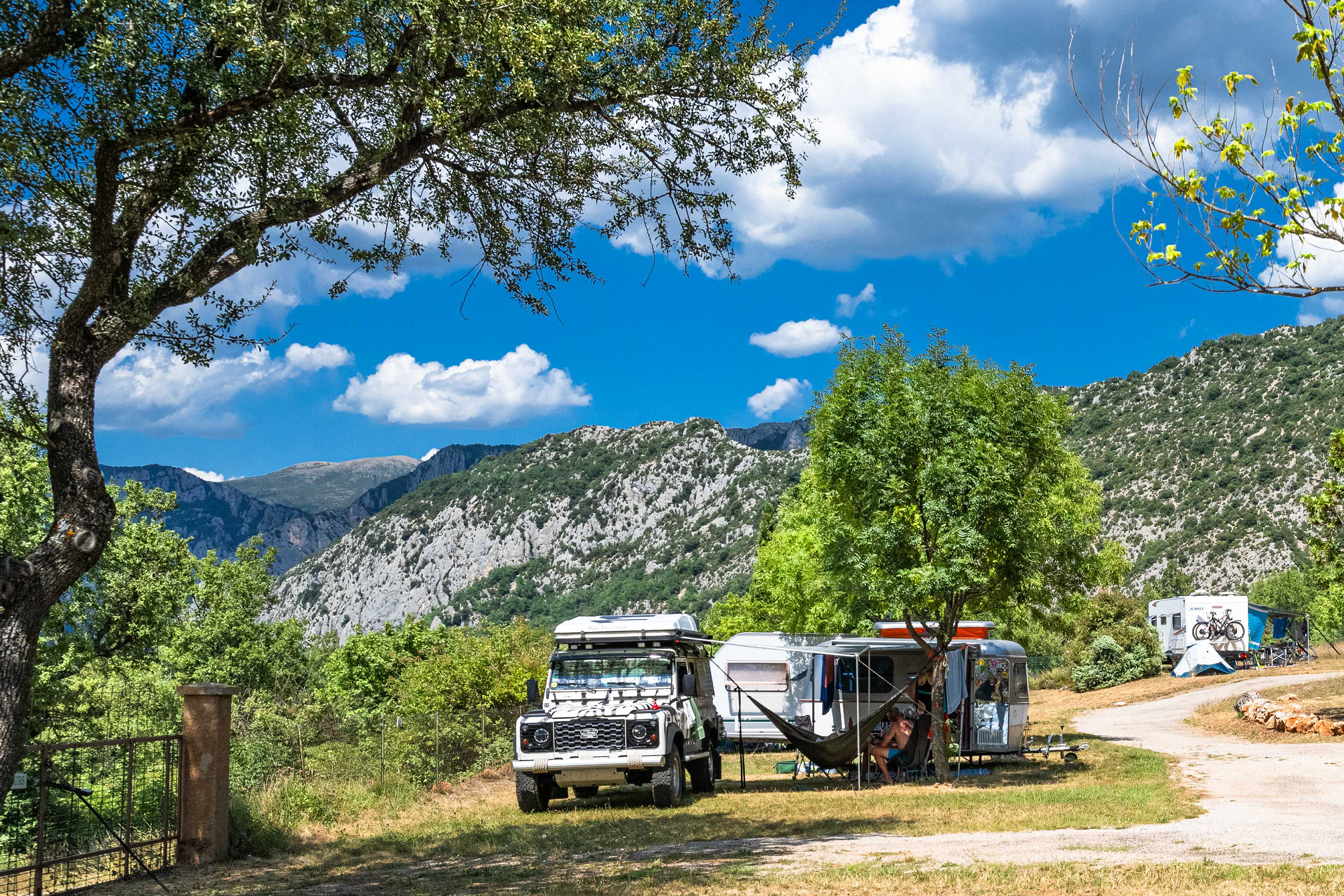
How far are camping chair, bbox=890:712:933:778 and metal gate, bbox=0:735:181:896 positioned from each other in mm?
12617

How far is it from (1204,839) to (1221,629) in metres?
39.8

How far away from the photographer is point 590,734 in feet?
47.6

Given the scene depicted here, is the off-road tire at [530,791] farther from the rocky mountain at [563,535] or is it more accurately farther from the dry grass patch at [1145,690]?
the rocky mountain at [563,535]

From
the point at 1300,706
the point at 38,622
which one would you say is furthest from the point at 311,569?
the point at 38,622

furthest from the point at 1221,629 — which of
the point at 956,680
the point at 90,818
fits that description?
the point at 90,818

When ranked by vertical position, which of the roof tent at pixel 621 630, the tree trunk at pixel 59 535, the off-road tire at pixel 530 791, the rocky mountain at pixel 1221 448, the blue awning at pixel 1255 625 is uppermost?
the rocky mountain at pixel 1221 448

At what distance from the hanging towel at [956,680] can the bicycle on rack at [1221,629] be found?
93.8 feet

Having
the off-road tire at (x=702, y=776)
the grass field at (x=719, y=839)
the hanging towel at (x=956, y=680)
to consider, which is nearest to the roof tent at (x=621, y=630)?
the off-road tire at (x=702, y=776)

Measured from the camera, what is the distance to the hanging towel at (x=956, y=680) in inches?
853

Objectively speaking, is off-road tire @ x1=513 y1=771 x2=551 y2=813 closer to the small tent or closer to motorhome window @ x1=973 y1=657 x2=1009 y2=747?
motorhome window @ x1=973 y1=657 x2=1009 y2=747

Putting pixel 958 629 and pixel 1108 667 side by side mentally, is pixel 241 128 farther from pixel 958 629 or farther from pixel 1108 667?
pixel 1108 667

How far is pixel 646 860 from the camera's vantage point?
10.1 m

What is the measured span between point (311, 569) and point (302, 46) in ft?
585

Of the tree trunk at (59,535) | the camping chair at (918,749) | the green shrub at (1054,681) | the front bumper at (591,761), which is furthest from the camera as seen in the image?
the green shrub at (1054,681)
